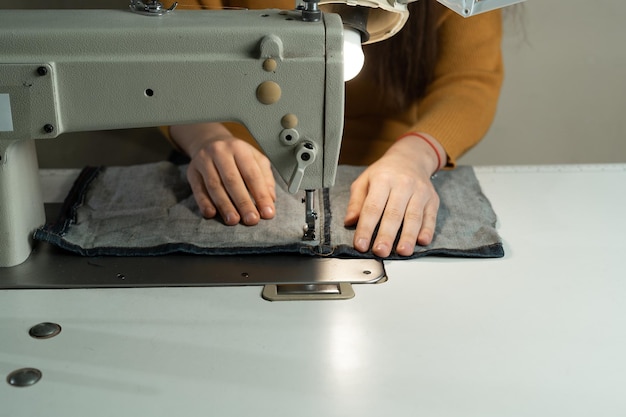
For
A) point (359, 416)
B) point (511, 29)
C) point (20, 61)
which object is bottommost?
point (359, 416)

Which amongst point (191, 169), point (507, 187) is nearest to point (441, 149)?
point (507, 187)

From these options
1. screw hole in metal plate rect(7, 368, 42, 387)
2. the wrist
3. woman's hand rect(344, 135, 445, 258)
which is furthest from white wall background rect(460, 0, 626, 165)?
screw hole in metal plate rect(7, 368, 42, 387)

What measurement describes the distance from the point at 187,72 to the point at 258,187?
33 cm

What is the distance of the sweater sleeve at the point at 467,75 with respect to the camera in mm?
1614

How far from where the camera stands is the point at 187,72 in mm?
1025

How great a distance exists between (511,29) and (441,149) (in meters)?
0.94

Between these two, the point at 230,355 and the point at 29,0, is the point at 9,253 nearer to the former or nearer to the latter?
the point at 230,355

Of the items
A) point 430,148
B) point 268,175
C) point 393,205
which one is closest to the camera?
point 393,205

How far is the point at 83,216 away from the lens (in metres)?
1.30

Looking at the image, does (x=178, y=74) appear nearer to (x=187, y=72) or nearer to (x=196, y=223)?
(x=187, y=72)

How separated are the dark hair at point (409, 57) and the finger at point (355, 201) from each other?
45cm

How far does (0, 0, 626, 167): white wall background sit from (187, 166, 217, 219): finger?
0.88m

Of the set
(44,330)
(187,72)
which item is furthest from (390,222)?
(44,330)

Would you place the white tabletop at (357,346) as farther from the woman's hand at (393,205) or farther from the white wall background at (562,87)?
the white wall background at (562,87)
